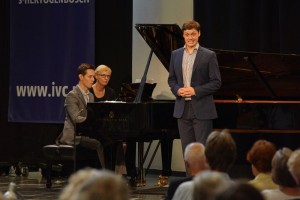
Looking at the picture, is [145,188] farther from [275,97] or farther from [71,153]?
[275,97]

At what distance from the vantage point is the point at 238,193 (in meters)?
2.01

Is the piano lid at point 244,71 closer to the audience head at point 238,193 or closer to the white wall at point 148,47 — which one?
the white wall at point 148,47

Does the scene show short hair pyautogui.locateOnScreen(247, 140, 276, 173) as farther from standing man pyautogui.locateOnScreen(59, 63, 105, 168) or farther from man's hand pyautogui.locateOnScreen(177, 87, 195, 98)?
standing man pyautogui.locateOnScreen(59, 63, 105, 168)

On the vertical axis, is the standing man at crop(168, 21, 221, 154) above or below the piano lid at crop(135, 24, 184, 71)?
below

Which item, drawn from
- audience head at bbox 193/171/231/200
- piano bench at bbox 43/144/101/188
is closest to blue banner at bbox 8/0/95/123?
piano bench at bbox 43/144/101/188

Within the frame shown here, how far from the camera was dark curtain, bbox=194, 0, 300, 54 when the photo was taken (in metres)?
8.78

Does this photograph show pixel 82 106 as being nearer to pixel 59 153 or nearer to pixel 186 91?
pixel 59 153

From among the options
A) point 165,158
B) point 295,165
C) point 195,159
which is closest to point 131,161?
point 165,158

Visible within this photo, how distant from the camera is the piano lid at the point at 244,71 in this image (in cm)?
745

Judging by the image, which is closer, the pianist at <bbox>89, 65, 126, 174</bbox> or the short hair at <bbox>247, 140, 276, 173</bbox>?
the short hair at <bbox>247, 140, 276, 173</bbox>

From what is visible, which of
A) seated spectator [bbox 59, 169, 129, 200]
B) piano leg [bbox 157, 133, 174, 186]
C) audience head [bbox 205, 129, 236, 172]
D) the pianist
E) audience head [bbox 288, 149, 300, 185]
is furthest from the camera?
piano leg [bbox 157, 133, 174, 186]

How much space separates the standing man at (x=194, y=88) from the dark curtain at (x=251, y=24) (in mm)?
2473

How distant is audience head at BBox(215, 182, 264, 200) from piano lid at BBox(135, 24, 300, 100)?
5372mm

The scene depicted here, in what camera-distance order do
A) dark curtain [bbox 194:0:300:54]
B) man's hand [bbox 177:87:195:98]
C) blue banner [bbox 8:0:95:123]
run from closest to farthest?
man's hand [bbox 177:87:195:98], dark curtain [bbox 194:0:300:54], blue banner [bbox 8:0:95:123]
